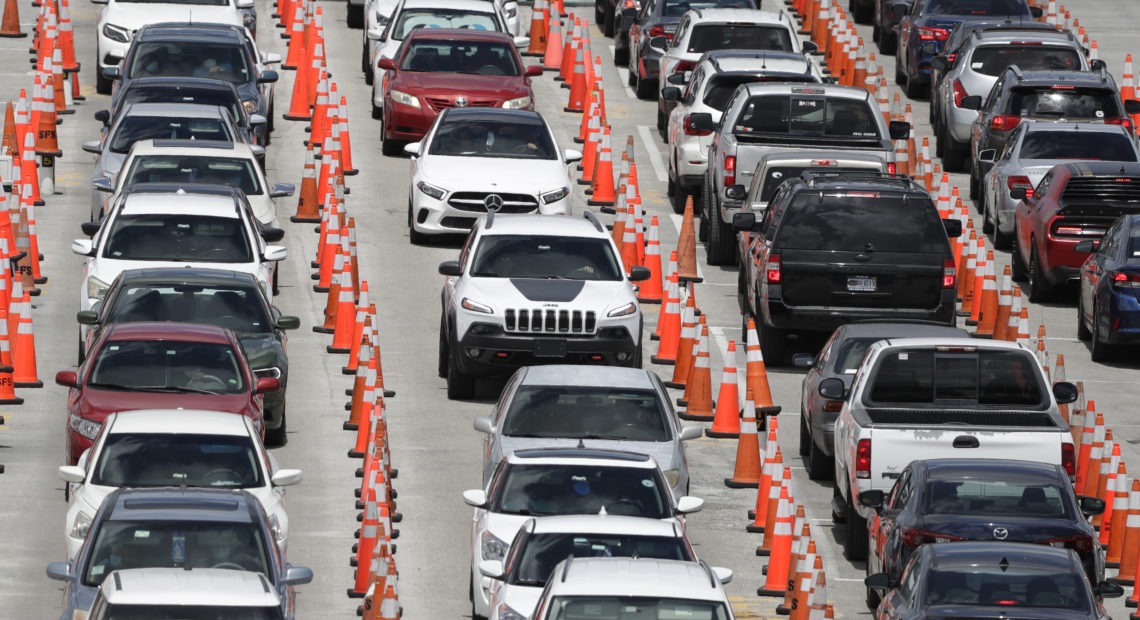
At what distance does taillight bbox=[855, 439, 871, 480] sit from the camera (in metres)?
21.8

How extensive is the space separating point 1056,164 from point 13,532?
14.6 m

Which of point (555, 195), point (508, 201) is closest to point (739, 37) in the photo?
point (555, 195)

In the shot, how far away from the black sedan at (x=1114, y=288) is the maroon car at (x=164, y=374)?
891 cm

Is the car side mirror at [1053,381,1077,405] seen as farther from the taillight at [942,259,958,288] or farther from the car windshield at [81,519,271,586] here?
the car windshield at [81,519,271,586]

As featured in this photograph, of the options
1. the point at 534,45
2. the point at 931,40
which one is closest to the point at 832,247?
the point at 931,40

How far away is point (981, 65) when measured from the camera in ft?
126

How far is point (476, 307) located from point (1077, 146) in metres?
9.86

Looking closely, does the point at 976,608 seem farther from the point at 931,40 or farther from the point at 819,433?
the point at 931,40

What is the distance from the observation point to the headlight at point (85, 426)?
22766mm

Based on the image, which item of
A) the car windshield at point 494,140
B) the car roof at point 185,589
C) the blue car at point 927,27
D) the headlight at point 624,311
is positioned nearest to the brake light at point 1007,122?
the car windshield at point 494,140

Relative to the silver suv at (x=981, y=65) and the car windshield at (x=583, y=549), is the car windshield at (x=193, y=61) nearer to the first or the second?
the silver suv at (x=981, y=65)

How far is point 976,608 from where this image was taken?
17531mm

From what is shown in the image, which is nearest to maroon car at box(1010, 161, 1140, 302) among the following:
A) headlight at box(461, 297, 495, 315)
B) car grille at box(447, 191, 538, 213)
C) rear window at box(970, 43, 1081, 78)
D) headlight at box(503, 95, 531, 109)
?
car grille at box(447, 191, 538, 213)

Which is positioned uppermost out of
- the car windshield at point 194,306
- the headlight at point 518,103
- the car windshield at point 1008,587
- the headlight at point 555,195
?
the car windshield at point 1008,587
